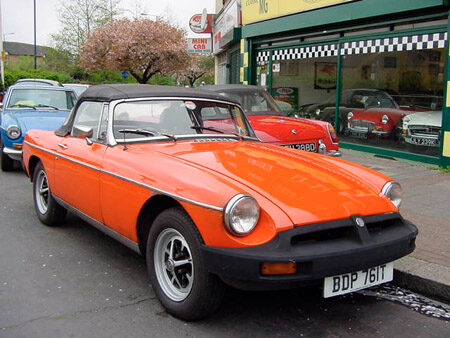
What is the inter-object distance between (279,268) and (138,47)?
27.0m

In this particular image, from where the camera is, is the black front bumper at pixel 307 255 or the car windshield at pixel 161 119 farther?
the car windshield at pixel 161 119

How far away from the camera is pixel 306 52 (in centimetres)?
1252

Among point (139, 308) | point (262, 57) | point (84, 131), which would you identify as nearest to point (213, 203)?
point (139, 308)

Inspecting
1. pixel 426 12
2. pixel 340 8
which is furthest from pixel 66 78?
pixel 426 12

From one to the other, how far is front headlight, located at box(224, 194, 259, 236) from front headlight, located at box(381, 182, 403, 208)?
1.20 meters

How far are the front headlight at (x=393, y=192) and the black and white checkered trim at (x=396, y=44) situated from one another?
6.03 m

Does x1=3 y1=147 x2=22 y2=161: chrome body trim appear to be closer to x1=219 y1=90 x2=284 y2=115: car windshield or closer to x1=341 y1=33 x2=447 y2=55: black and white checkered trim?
x1=219 y1=90 x2=284 y2=115: car windshield

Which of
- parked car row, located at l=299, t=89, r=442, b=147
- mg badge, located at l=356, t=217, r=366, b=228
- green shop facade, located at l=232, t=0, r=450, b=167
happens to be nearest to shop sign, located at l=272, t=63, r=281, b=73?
green shop facade, located at l=232, t=0, r=450, b=167

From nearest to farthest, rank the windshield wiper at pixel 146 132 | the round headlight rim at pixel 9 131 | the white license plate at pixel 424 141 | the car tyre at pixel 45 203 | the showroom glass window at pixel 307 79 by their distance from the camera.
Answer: the windshield wiper at pixel 146 132 < the car tyre at pixel 45 203 < the round headlight rim at pixel 9 131 < the white license plate at pixel 424 141 < the showroom glass window at pixel 307 79

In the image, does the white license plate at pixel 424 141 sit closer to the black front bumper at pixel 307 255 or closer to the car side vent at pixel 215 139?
the car side vent at pixel 215 139

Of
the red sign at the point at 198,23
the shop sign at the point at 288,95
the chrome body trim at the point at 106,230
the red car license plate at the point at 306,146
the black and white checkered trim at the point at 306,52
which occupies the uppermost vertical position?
the red sign at the point at 198,23

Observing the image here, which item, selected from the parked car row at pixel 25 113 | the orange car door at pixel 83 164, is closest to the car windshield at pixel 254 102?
the parked car row at pixel 25 113

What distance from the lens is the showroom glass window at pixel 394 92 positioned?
28.8 feet

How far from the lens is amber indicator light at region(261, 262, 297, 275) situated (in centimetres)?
269
